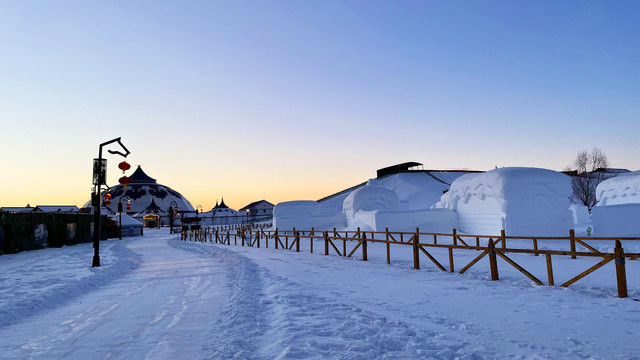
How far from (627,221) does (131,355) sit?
2707cm

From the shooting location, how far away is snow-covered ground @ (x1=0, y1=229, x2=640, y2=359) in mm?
4453

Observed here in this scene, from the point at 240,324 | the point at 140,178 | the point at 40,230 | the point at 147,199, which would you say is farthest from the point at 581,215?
the point at 140,178

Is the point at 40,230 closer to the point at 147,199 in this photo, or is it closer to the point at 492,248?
the point at 492,248

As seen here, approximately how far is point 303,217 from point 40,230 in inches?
972

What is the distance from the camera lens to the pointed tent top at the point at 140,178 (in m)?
111

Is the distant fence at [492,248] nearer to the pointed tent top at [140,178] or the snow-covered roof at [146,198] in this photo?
the snow-covered roof at [146,198]

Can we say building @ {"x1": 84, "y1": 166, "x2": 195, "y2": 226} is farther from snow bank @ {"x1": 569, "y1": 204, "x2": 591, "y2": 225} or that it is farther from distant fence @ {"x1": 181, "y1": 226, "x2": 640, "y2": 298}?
snow bank @ {"x1": 569, "y1": 204, "x2": 591, "y2": 225}

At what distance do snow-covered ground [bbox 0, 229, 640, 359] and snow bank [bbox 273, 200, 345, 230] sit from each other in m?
30.4

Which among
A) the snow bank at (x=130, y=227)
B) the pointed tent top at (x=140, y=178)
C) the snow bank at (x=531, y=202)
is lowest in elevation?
the snow bank at (x=130, y=227)

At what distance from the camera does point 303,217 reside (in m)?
41.2

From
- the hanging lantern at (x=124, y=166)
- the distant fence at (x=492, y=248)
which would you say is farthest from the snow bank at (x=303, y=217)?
the hanging lantern at (x=124, y=166)

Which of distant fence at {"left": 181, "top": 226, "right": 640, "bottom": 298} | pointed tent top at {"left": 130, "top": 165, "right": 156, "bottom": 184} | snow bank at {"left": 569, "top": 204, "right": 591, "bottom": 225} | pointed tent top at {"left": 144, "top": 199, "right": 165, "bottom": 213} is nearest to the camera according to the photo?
distant fence at {"left": 181, "top": 226, "right": 640, "bottom": 298}

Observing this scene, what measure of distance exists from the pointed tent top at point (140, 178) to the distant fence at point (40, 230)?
8598 cm

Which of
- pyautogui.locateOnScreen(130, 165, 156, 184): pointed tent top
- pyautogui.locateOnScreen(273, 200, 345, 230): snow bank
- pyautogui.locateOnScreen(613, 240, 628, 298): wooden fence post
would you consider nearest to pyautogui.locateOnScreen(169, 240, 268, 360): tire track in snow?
pyautogui.locateOnScreen(613, 240, 628, 298): wooden fence post
